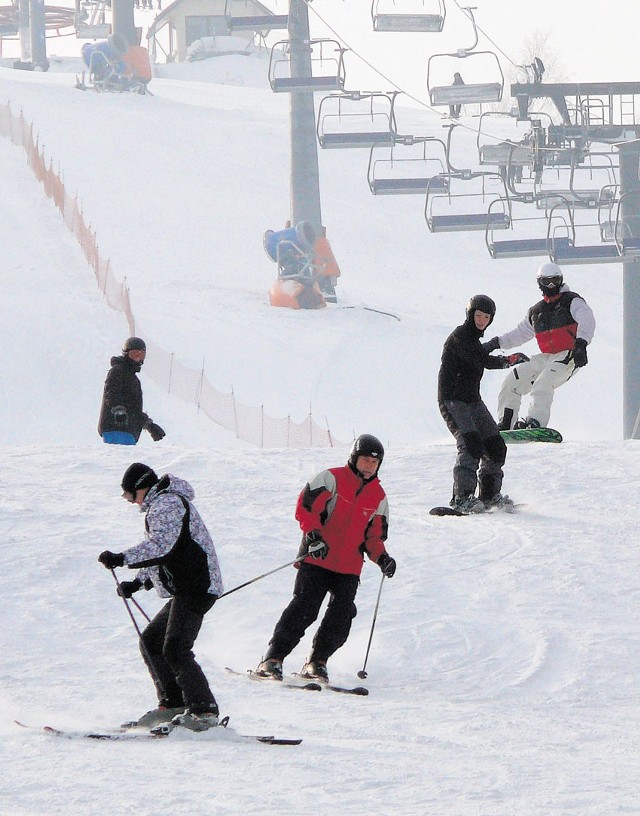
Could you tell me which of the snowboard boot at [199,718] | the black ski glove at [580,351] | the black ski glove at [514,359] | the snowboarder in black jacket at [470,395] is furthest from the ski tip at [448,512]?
the snowboard boot at [199,718]

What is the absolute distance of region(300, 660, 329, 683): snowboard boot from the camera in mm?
6793

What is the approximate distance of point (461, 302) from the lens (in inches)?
1296

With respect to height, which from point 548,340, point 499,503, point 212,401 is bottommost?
point 212,401

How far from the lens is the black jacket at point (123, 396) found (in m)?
11.4

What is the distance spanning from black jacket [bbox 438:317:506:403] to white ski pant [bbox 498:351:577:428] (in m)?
1.81

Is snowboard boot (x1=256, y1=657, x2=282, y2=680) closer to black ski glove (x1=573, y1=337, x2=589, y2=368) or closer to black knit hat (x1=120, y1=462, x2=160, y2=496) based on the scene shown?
black knit hat (x1=120, y1=462, x2=160, y2=496)

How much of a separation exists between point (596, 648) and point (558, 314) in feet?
13.3

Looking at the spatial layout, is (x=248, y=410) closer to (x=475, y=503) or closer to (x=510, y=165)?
(x=510, y=165)

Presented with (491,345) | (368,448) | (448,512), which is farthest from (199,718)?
(491,345)

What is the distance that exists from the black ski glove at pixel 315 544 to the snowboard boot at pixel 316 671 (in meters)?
0.53

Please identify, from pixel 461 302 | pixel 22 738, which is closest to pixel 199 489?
pixel 22 738

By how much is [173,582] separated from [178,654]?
0.90ft

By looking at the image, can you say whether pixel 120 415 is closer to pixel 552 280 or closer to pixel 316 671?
pixel 552 280

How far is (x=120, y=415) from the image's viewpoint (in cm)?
1176
